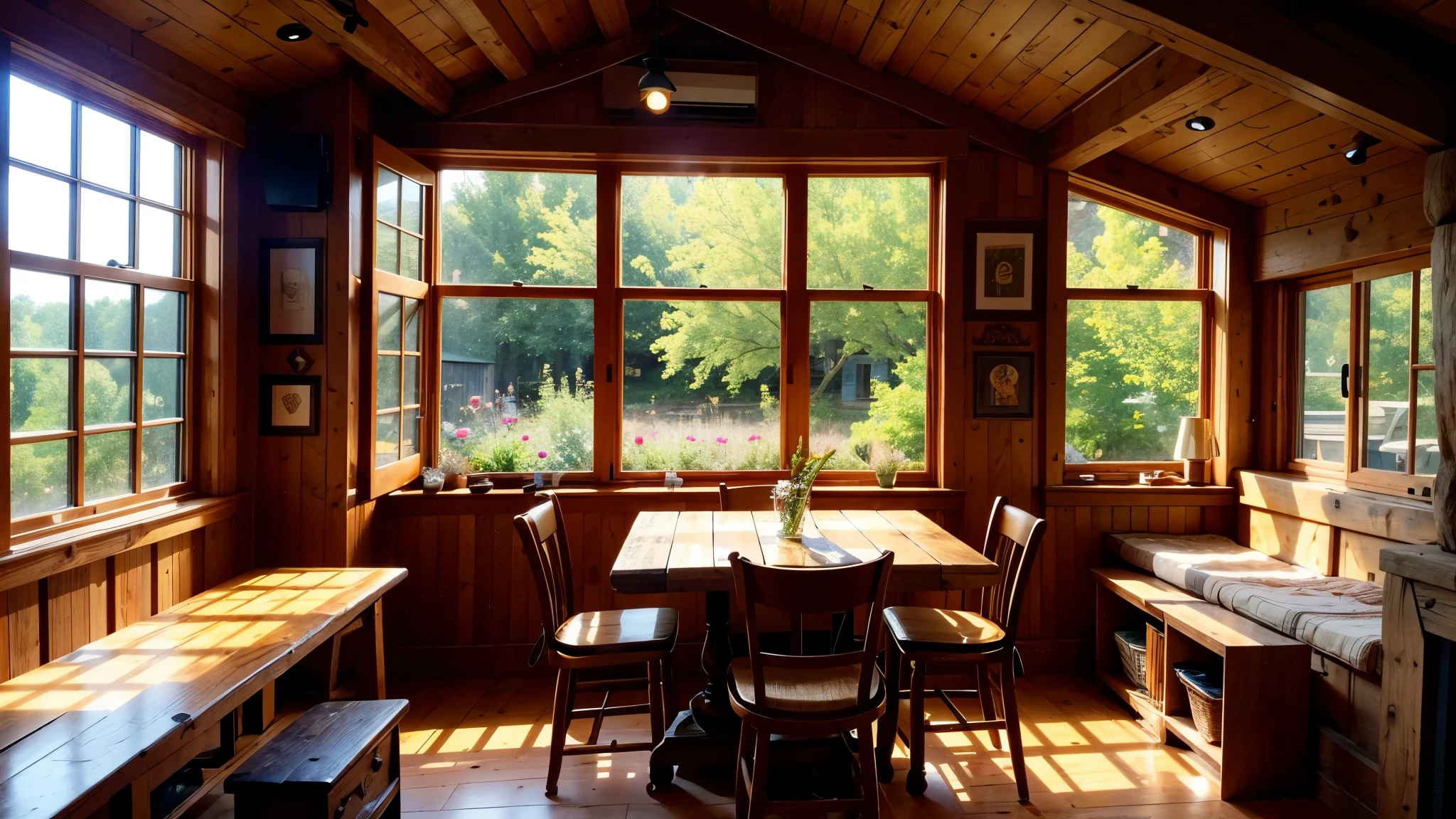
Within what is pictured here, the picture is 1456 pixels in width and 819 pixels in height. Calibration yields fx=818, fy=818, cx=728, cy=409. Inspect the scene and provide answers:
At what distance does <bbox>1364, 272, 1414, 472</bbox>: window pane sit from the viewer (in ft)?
11.4

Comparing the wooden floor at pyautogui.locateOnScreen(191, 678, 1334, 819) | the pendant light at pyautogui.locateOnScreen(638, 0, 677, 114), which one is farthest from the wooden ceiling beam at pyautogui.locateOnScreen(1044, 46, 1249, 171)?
the wooden floor at pyautogui.locateOnScreen(191, 678, 1334, 819)

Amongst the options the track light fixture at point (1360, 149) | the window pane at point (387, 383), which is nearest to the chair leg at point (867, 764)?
the window pane at point (387, 383)

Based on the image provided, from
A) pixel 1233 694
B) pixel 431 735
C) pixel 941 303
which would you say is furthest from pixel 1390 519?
pixel 431 735

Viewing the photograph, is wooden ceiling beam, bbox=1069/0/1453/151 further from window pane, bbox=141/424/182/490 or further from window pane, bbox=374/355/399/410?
window pane, bbox=141/424/182/490

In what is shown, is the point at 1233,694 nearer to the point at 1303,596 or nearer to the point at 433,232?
the point at 1303,596

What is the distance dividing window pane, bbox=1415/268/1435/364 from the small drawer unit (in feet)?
13.5

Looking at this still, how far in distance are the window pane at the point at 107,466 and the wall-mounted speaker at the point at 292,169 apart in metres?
1.14

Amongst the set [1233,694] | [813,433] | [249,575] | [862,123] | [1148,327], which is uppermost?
[862,123]

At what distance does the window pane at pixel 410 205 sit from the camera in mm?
3900

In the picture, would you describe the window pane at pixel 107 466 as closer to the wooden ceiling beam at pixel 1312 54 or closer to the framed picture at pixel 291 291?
the framed picture at pixel 291 291

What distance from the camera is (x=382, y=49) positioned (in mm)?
3254

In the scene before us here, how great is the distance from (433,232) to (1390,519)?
447 centimetres

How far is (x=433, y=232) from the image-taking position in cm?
Answer: 420

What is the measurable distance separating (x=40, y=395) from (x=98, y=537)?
0.48 meters
